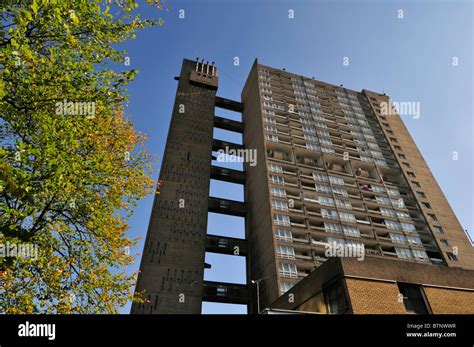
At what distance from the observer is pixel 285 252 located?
39781 mm

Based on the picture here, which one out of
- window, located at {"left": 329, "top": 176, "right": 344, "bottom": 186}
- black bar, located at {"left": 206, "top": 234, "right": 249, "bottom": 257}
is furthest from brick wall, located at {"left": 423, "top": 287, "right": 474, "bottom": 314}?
window, located at {"left": 329, "top": 176, "right": 344, "bottom": 186}

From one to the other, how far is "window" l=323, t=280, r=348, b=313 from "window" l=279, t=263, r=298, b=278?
20.1 metres

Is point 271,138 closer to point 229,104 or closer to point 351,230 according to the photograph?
point 229,104

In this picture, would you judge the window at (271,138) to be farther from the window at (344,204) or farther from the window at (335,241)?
the window at (335,241)

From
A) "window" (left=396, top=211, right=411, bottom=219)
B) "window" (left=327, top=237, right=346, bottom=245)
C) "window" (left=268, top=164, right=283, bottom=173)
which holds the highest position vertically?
"window" (left=268, top=164, right=283, bottom=173)

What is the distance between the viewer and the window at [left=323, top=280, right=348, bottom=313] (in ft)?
53.3

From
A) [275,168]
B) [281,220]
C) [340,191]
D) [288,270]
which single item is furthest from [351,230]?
[275,168]

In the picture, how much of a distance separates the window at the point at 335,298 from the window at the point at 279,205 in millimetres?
26834

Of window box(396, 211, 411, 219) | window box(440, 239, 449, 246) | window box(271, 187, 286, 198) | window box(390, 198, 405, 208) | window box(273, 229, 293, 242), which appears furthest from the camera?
window box(390, 198, 405, 208)

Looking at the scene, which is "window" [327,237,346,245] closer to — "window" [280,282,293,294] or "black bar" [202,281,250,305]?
"window" [280,282,293,294]

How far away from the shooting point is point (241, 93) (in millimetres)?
75500

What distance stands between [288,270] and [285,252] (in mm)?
2678

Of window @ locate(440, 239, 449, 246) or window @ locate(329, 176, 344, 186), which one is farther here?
window @ locate(329, 176, 344, 186)

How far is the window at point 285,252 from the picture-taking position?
39250 millimetres
